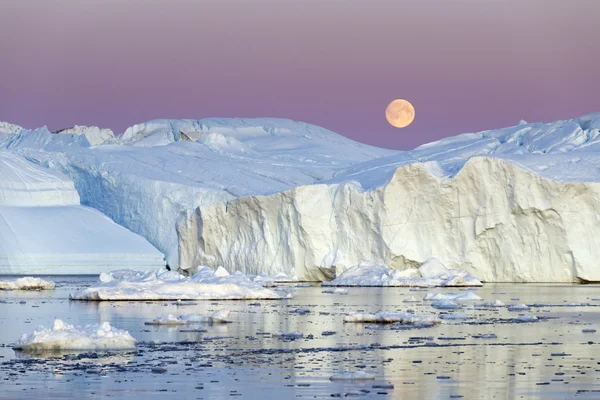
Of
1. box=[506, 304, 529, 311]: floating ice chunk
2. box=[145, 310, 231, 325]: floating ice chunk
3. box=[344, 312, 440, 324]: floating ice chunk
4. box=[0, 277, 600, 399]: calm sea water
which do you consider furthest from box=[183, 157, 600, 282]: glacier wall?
box=[145, 310, 231, 325]: floating ice chunk

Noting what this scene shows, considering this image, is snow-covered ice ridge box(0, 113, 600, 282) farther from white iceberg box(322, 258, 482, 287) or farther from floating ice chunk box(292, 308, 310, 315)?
floating ice chunk box(292, 308, 310, 315)

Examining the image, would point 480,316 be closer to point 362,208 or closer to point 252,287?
point 252,287

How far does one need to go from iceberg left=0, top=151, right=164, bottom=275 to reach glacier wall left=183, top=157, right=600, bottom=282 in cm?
583

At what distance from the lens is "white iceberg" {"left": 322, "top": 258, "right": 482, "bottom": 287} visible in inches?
1169

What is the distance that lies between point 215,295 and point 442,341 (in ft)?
35.2

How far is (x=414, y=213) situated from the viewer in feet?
109

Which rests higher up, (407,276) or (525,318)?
(407,276)

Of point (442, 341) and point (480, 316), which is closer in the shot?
point (442, 341)

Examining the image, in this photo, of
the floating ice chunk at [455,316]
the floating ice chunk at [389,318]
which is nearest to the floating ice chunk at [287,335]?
the floating ice chunk at [389,318]

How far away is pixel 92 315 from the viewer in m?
18.2

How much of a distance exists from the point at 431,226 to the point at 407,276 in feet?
9.31

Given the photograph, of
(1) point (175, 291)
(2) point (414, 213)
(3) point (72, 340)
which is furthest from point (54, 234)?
(3) point (72, 340)

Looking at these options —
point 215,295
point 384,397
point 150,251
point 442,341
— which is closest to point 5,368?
point 384,397

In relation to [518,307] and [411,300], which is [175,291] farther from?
[518,307]
